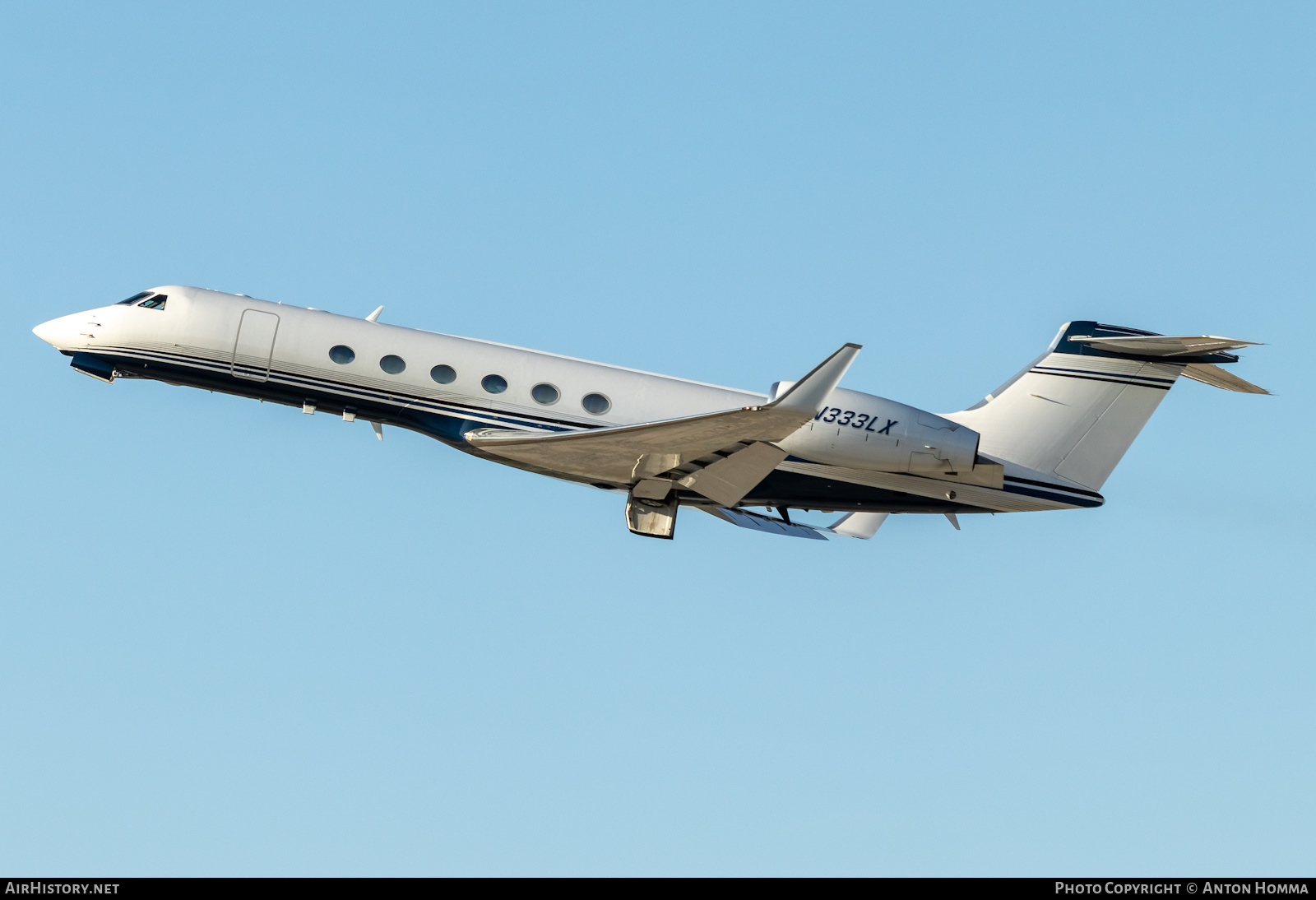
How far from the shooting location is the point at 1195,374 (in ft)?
68.8

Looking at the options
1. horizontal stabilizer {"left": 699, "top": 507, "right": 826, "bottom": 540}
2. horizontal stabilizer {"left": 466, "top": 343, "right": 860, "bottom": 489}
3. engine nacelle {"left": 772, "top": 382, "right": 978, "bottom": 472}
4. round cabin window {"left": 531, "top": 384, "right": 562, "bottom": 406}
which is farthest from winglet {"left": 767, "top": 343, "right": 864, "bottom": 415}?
horizontal stabilizer {"left": 699, "top": 507, "right": 826, "bottom": 540}

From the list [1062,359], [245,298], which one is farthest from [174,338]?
[1062,359]

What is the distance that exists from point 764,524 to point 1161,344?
7207 millimetres

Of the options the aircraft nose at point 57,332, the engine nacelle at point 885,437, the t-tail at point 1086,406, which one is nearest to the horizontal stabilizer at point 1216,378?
the t-tail at point 1086,406

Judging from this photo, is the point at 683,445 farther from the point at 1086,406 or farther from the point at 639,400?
the point at 1086,406

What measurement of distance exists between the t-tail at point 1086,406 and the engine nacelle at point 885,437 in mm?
1739

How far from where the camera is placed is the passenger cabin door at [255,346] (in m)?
21.1

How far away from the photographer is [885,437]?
64.3 feet

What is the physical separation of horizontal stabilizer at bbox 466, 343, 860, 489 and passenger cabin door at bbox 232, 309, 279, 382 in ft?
10.9

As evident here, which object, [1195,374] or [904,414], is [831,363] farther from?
[1195,374]

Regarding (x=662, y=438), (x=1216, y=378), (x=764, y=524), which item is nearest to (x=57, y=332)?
(x=662, y=438)

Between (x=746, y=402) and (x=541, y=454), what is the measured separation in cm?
340

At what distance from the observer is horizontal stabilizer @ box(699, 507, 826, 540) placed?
24000mm
